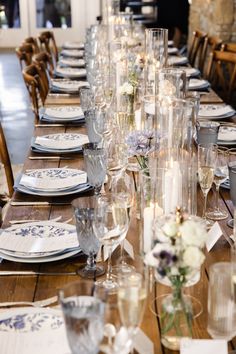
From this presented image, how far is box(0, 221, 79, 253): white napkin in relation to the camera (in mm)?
1714

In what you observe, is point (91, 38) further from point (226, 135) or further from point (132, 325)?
point (132, 325)

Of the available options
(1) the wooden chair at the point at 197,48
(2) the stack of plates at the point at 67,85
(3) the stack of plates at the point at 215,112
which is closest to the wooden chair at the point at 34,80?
(2) the stack of plates at the point at 67,85

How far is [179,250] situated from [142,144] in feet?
2.93

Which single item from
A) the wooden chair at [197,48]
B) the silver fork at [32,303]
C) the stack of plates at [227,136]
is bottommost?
the wooden chair at [197,48]

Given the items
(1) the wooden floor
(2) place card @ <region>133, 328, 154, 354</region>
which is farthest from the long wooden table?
(1) the wooden floor

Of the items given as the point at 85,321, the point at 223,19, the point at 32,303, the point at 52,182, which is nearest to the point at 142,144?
the point at 52,182

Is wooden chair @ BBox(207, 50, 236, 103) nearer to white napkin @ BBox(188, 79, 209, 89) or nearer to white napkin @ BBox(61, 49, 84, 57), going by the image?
white napkin @ BBox(188, 79, 209, 89)

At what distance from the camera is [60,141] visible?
2.78 m

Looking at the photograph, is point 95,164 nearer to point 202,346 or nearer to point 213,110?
point 202,346

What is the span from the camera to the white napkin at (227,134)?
2.79m

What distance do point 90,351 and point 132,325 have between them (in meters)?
0.08

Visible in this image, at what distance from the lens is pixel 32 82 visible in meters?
3.90

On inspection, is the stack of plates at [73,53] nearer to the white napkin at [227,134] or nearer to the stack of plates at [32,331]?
the white napkin at [227,134]

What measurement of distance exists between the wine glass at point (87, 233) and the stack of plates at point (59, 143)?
1.04m
